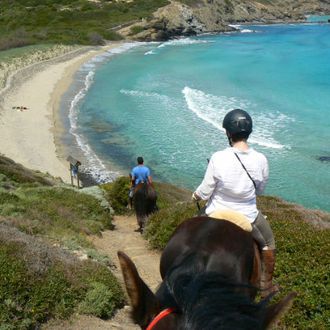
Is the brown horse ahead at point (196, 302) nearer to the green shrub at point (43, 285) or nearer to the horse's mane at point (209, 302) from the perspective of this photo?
the horse's mane at point (209, 302)

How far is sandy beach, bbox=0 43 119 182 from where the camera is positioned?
106 ft

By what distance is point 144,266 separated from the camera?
11.0 meters

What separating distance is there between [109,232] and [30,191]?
302 cm

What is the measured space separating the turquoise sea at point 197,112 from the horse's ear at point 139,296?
2439 cm

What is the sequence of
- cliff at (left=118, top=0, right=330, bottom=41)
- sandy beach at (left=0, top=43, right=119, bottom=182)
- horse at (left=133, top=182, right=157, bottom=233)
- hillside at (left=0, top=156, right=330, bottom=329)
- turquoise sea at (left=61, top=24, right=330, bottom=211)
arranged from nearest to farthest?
hillside at (left=0, top=156, right=330, bottom=329) < horse at (left=133, top=182, right=157, bottom=233) < turquoise sea at (left=61, top=24, right=330, bottom=211) < sandy beach at (left=0, top=43, right=119, bottom=182) < cliff at (left=118, top=0, right=330, bottom=41)

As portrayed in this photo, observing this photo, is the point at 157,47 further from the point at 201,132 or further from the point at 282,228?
the point at 282,228

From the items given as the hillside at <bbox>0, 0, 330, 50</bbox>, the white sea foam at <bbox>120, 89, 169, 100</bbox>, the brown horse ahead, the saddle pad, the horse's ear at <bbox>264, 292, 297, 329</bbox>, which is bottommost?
the white sea foam at <bbox>120, 89, 169, 100</bbox>

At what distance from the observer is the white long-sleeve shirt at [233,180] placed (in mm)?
5289

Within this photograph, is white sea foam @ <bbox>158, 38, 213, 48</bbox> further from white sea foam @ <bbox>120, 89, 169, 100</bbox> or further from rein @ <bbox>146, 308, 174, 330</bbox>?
rein @ <bbox>146, 308, 174, 330</bbox>

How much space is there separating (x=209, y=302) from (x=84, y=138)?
35.2 metres

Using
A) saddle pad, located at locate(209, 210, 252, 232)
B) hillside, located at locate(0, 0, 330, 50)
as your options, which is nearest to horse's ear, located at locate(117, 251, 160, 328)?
saddle pad, located at locate(209, 210, 252, 232)

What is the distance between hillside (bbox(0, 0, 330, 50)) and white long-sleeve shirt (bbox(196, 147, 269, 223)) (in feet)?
265

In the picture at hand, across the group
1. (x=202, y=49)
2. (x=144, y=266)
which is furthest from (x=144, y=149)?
(x=202, y=49)

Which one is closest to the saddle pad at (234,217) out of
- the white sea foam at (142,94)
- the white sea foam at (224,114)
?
the white sea foam at (224,114)
